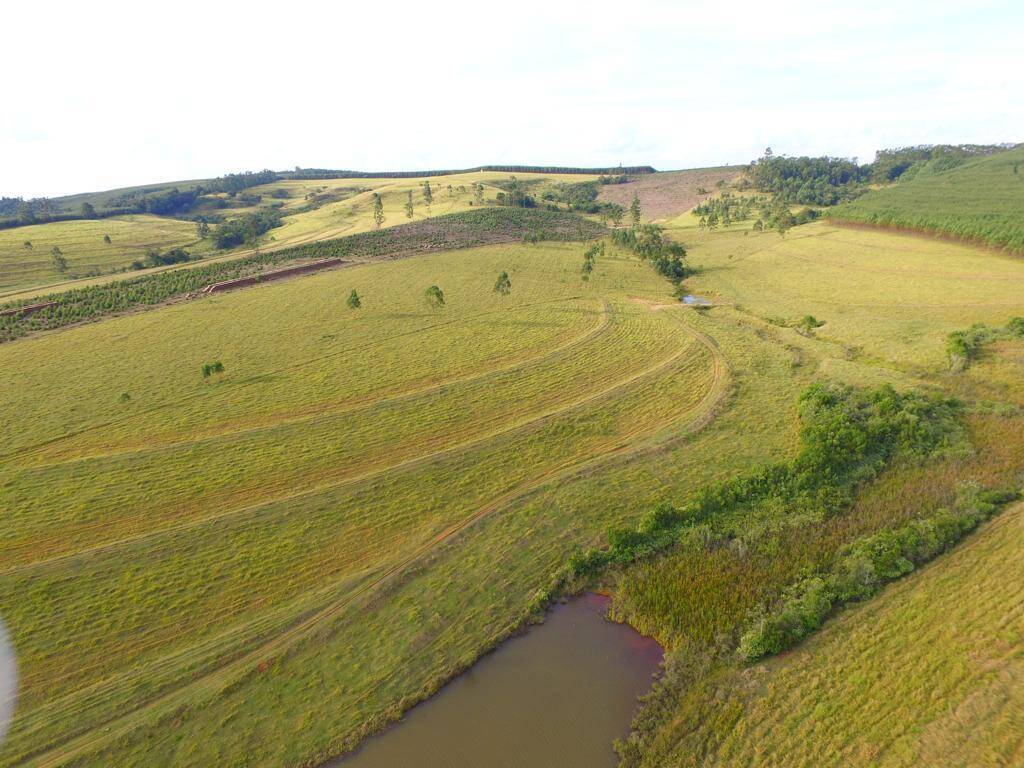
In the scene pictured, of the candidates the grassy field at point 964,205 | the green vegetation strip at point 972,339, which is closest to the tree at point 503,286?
the green vegetation strip at point 972,339

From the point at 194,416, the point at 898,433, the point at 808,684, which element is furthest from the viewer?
the point at 194,416

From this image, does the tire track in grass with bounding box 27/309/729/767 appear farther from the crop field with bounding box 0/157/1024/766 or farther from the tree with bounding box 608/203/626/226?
the tree with bounding box 608/203/626/226

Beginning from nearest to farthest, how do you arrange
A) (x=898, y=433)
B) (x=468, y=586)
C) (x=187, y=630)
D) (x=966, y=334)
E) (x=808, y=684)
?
1. (x=808, y=684)
2. (x=187, y=630)
3. (x=468, y=586)
4. (x=898, y=433)
5. (x=966, y=334)

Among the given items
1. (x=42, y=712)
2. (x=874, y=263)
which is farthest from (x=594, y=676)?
(x=874, y=263)

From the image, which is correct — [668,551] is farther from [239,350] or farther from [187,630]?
[239,350]

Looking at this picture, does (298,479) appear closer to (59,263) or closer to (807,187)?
(59,263)

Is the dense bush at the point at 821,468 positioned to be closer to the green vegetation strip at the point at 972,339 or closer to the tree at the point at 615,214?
the green vegetation strip at the point at 972,339

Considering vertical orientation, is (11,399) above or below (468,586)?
above
